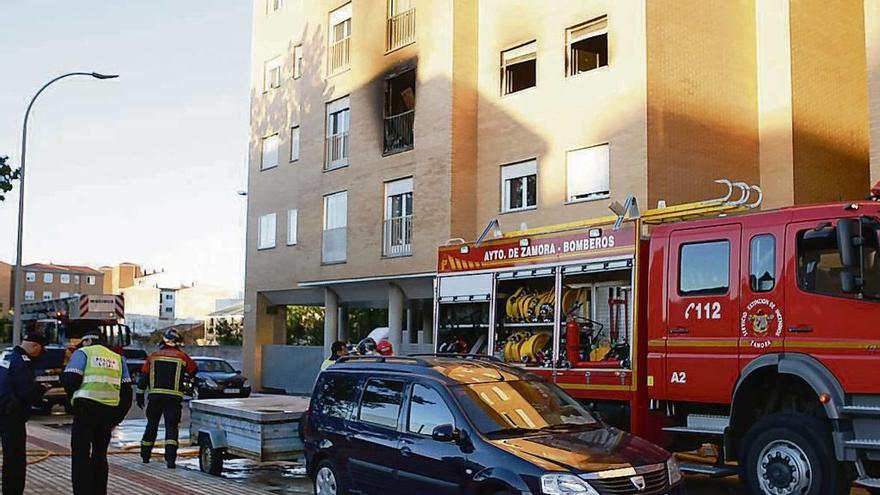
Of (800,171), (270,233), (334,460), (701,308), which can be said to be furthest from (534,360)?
(270,233)

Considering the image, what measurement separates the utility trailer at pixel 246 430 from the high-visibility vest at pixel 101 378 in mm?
2074

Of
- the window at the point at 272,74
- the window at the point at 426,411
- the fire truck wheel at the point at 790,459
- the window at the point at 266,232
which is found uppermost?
the window at the point at 272,74

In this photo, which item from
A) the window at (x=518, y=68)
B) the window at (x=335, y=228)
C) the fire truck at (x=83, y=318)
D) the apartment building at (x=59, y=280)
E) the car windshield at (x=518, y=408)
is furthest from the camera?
the apartment building at (x=59, y=280)

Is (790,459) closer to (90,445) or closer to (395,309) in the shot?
(90,445)

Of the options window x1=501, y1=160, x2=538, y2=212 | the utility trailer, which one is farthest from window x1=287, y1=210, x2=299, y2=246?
the utility trailer

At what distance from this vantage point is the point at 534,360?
12406 millimetres

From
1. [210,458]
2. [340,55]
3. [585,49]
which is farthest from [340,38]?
[210,458]

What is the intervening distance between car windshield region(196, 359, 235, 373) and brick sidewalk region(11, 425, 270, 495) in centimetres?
1264

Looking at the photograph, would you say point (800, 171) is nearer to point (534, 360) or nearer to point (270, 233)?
point (534, 360)

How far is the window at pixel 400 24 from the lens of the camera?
81.8 ft

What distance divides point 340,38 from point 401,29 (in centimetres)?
346

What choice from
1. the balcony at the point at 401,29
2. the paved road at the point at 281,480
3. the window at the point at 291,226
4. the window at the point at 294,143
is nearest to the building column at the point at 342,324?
the window at the point at 291,226

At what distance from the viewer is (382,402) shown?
876 cm

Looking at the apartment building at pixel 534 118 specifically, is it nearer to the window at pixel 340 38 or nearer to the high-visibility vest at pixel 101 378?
the window at pixel 340 38
